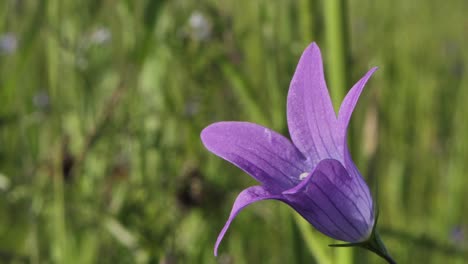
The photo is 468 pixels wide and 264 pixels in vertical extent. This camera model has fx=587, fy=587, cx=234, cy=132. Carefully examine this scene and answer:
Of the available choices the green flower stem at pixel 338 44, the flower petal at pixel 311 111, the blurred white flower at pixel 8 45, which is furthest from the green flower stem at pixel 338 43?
the blurred white flower at pixel 8 45

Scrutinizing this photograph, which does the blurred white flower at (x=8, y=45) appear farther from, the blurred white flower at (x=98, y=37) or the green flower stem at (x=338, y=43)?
the green flower stem at (x=338, y=43)

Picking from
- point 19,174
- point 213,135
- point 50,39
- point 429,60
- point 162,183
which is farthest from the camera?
point 429,60

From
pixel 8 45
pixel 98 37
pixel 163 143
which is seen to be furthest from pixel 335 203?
pixel 8 45

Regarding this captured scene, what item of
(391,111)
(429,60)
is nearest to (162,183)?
(391,111)

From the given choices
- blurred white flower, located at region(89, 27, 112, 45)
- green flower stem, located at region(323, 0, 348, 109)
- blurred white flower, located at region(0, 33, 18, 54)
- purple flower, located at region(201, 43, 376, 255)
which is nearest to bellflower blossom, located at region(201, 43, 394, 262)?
purple flower, located at region(201, 43, 376, 255)

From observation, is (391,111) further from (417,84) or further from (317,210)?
(317,210)

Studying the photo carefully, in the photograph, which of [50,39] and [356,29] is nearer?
[50,39]

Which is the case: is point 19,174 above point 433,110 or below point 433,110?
above

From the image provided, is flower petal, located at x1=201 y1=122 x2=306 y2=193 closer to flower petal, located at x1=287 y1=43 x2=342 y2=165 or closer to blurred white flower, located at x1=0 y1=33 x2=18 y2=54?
flower petal, located at x1=287 y1=43 x2=342 y2=165

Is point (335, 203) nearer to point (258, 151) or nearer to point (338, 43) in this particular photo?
point (258, 151)
